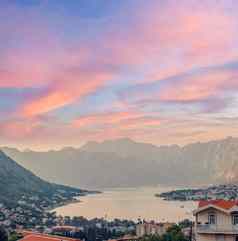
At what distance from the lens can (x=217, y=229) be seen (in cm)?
1320

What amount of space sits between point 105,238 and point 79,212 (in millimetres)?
69408

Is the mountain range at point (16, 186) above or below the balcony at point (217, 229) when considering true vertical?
above

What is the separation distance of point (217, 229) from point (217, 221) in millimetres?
241

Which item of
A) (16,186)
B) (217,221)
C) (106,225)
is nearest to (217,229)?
(217,221)

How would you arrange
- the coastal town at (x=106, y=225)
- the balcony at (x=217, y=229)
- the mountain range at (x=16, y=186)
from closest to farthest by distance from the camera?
the balcony at (x=217, y=229) < the coastal town at (x=106, y=225) < the mountain range at (x=16, y=186)

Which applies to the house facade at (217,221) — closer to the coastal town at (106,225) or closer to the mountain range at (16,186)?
the coastal town at (106,225)

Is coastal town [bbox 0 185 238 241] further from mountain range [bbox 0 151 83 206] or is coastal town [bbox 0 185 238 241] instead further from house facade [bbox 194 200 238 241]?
mountain range [bbox 0 151 83 206]

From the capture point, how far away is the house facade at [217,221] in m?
13.1

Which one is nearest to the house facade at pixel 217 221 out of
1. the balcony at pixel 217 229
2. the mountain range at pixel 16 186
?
the balcony at pixel 217 229

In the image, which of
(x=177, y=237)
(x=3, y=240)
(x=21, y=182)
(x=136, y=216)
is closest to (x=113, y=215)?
(x=136, y=216)

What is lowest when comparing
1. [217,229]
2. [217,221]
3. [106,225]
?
[217,229]

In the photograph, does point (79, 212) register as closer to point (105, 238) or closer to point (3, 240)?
point (105, 238)

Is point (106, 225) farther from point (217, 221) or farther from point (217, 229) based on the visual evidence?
point (217, 229)

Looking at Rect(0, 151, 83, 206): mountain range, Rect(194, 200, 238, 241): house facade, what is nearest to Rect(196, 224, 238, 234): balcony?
Rect(194, 200, 238, 241): house facade
